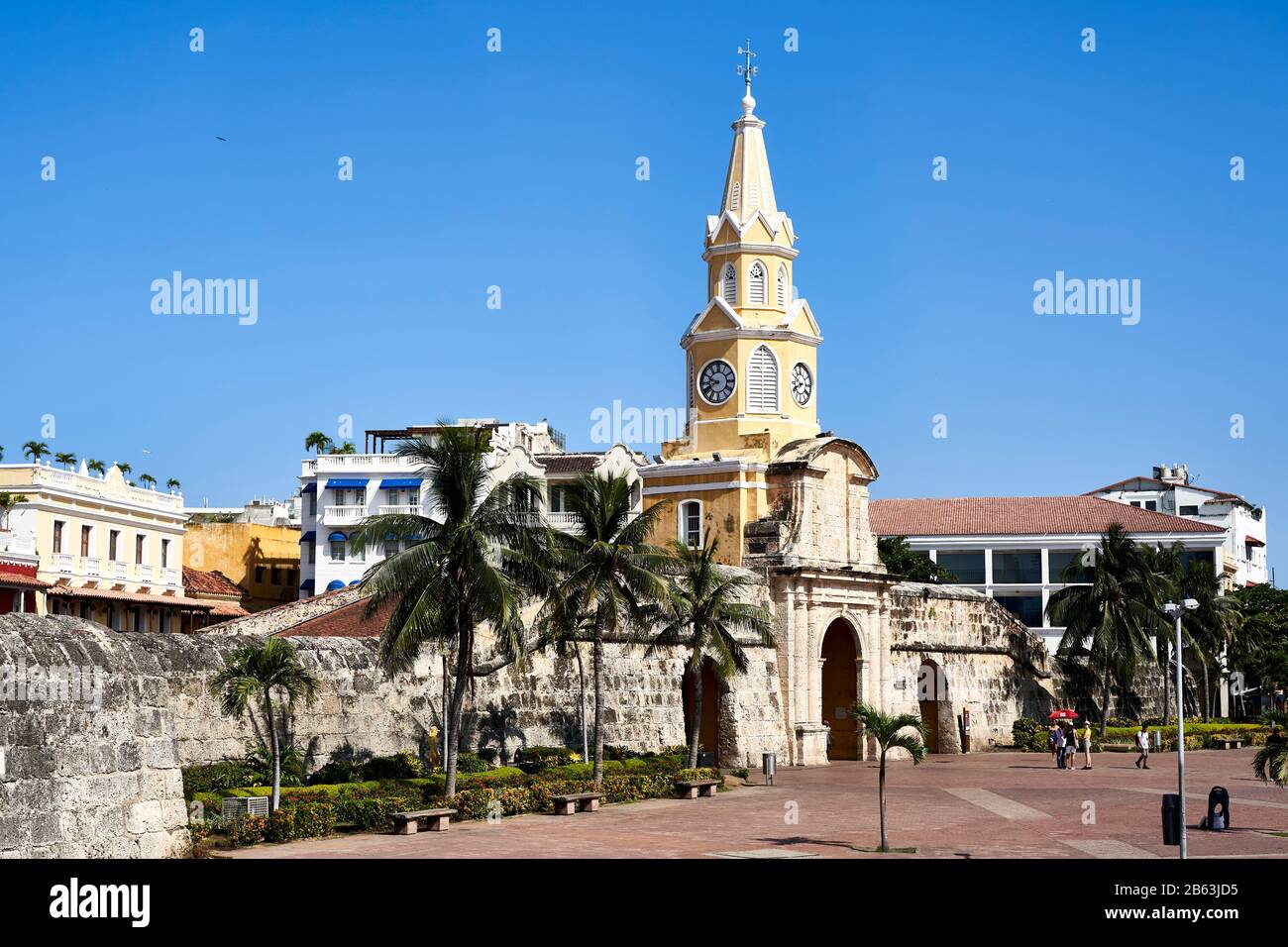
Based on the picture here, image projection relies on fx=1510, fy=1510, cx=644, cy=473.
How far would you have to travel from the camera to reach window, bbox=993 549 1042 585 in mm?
85438

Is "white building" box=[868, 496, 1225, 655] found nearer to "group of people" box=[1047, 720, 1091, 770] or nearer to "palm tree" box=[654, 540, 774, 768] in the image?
"group of people" box=[1047, 720, 1091, 770]

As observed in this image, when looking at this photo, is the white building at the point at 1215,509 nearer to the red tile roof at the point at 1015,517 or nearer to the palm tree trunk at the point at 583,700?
the red tile roof at the point at 1015,517

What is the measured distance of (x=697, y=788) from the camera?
35375 millimetres

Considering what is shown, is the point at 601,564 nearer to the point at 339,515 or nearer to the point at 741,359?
the point at 741,359

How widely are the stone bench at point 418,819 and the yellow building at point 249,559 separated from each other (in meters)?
48.3

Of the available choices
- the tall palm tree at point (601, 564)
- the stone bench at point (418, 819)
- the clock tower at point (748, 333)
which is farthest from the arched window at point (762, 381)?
the stone bench at point (418, 819)

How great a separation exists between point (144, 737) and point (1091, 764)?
38.5m

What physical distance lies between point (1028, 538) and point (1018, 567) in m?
1.76

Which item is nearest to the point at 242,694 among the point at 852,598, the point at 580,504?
the point at 580,504

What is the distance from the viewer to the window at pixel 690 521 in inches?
1959
